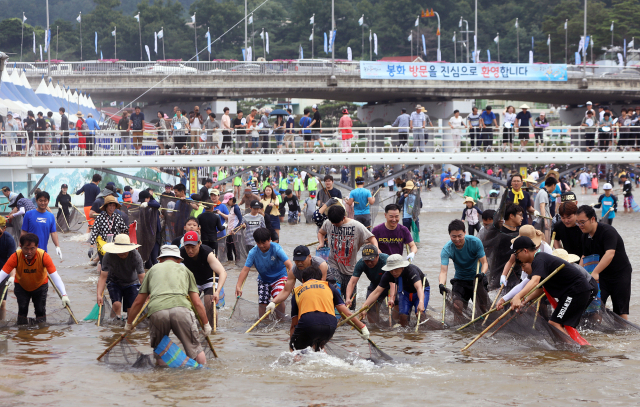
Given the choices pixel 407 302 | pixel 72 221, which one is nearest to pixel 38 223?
pixel 407 302

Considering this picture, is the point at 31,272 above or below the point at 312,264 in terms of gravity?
below

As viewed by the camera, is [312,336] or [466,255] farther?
[466,255]

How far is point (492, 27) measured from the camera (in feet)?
316

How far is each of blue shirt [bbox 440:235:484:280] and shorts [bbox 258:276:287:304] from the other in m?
1.89

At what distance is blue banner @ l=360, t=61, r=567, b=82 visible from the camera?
4509 centimetres

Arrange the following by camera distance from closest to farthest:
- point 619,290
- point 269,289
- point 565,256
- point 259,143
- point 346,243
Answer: point 565,256 → point 619,290 → point 269,289 → point 346,243 → point 259,143

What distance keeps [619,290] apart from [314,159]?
716 inches

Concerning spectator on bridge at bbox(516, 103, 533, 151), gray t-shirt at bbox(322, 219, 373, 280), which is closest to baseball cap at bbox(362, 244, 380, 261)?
gray t-shirt at bbox(322, 219, 373, 280)

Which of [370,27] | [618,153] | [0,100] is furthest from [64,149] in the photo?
[370,27]

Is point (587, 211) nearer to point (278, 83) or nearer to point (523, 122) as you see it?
point (523, 122)

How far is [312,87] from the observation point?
4981cm

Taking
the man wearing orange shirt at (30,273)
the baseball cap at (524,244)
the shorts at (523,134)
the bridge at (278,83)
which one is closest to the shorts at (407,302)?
the baseball cap at (524,244)

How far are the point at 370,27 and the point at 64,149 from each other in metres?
75.0

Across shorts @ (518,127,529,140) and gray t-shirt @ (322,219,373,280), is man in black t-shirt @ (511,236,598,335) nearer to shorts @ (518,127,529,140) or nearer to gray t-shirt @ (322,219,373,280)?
gray t-shirt @ (322,219,373,280)
